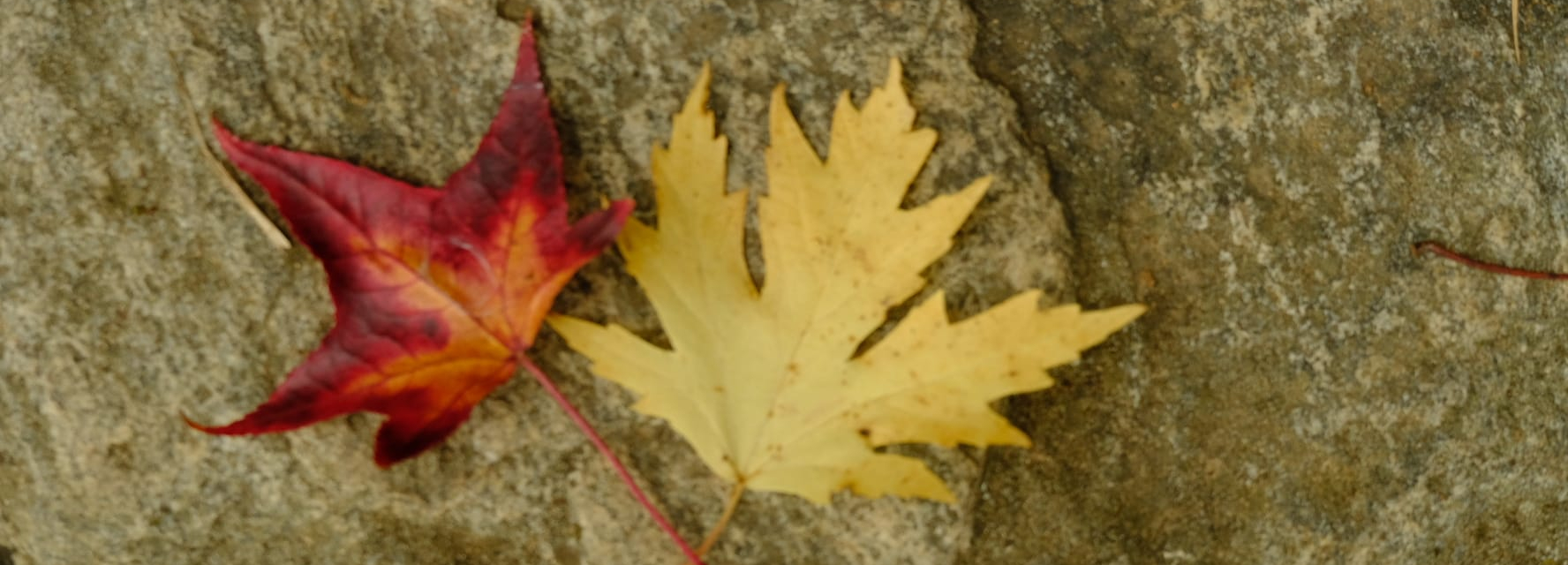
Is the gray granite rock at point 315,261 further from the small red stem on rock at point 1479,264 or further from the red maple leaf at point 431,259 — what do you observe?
the small red stem on rock at point 1479,264

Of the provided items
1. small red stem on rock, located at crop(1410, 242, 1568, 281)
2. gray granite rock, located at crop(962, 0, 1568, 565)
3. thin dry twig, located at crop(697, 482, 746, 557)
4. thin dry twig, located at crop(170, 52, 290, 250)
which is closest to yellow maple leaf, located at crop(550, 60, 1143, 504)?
thin dry twig, located at crop(697, 482, 746, 557)

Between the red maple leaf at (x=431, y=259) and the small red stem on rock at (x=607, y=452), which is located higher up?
the red maple leaf at (x=431, y=259)

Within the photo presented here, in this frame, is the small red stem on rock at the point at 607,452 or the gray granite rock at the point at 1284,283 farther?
the gray granite rock at the point at 1284,283

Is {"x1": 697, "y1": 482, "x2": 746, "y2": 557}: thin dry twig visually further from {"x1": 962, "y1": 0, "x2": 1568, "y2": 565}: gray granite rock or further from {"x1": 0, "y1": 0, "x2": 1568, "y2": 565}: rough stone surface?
{"x1": 962, "y1": 0, "x2": 1568, "y2": 565}: gray granite rock

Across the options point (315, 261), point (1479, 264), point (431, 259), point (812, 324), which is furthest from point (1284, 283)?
point (315, 261)

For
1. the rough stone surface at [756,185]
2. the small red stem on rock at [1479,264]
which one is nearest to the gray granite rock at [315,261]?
the rough stone surface at [756,185]
